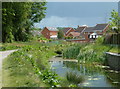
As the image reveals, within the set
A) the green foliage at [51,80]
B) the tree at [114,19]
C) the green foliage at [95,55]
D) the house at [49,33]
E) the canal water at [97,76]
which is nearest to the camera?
the green foliage at [51,80]

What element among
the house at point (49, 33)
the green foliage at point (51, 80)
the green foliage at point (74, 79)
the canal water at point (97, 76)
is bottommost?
the canal water at point (97, 76)

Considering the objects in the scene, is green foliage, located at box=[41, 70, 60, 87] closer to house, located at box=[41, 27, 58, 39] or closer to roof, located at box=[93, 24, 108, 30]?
roof, located at box=[93, 24, 108, 30]

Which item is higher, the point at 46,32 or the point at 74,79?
the point at 46,32

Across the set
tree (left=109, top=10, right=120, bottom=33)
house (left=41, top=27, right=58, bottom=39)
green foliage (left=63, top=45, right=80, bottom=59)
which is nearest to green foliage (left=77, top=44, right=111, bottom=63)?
green foliage (left=63, top=45, right=80, bottom=59)

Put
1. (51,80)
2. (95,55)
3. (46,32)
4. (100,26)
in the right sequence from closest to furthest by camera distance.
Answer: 1. (51,80)
2. (95,55)
3. (100,26)
4. (46,32)

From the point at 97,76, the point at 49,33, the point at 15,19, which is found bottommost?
the point at 97,76

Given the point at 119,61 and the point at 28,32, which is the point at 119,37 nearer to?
the point at 119,61

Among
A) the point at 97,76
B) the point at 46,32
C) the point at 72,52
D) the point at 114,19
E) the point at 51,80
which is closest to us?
the point at 51,80

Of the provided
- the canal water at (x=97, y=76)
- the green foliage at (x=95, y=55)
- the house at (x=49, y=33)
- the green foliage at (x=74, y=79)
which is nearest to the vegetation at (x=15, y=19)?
the green foliage at (x=95, y=55)

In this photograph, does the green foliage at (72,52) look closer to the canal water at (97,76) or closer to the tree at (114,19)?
the canal water at (97,76)

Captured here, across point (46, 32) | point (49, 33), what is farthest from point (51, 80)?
point (46, 32)

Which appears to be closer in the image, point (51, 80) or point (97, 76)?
point (51, 80)

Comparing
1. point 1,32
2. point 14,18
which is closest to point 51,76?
point 1,32

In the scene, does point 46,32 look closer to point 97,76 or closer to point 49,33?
point 49,33
